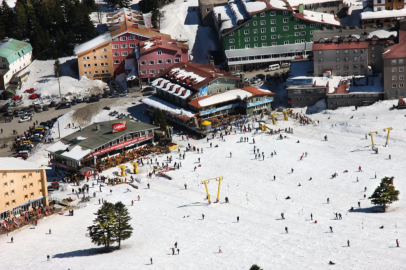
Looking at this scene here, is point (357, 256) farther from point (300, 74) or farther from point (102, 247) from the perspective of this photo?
point (300, 74)

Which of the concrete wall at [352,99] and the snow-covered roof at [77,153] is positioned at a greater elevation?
the concrete wall at [352,99]

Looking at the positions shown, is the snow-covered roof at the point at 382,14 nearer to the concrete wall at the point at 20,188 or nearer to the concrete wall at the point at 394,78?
the concrete wall at the point at 394,78

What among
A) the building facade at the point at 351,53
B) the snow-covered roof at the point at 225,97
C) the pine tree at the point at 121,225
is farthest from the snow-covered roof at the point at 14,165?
the building facade at the point at 351,53

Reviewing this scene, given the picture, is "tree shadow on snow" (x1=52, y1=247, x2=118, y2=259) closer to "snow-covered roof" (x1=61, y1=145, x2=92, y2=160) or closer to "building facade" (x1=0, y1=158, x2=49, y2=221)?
"building facade" (x1=0, y1=158, x2=49, y2=221)

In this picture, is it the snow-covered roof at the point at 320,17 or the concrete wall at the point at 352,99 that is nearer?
the concrete wall at the point at 352,99

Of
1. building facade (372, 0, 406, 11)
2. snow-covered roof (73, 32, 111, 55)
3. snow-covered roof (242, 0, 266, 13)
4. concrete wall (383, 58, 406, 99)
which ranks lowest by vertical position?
concrete wall (383, 58, 406, 99)

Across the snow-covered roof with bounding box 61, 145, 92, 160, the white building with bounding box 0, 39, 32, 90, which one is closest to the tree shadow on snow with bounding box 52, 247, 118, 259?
the snow-covered roof with bounding box 61, 145, 92, 160
